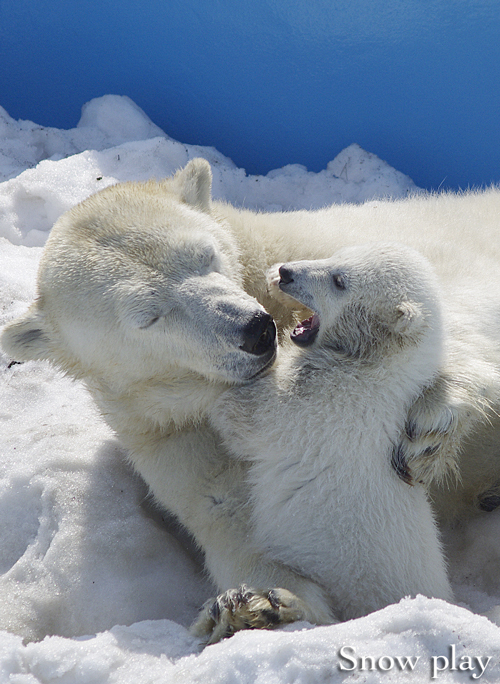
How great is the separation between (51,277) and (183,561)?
92 centimetres

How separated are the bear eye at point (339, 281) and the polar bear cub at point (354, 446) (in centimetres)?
5

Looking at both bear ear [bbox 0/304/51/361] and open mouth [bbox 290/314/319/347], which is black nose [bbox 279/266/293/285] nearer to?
open mouth [bbox 290/314/319/347]

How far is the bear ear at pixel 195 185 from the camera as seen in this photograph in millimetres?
1802

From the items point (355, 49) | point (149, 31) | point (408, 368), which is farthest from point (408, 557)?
point (149, 31)

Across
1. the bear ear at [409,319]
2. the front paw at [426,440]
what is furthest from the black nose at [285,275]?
the front paw at [426,440]

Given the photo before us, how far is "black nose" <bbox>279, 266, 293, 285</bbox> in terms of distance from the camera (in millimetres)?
1667

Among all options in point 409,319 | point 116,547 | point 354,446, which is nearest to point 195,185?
point 409,319

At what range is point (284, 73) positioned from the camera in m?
3.38

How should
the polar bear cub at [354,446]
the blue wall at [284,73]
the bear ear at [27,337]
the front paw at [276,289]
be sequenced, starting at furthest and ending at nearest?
the blue wall at [284,73] → the front paw at [276,289] → the bear ear at [27,337] → the polar bear cub at [354,446]

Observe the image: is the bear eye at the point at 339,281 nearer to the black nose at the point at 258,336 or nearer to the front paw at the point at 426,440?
the black nose at the point at 258,336

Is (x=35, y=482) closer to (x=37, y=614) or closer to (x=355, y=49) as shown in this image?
(x=37, y=614)

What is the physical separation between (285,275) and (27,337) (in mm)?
754

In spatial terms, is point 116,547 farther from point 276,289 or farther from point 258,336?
point 276,289

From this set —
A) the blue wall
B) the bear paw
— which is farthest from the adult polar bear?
the blue wall
